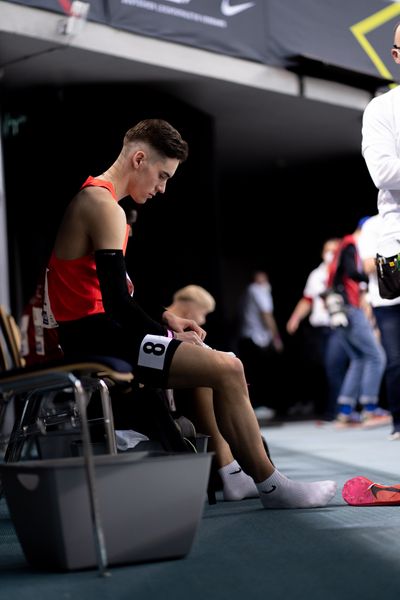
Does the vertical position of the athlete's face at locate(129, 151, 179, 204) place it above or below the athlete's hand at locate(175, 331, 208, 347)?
above

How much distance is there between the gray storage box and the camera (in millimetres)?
1780

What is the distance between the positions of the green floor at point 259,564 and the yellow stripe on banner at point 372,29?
5.36 meters

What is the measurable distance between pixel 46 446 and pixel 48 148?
3624mm

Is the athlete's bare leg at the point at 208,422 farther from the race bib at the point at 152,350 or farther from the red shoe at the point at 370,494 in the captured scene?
the race bib at the point at 152,350

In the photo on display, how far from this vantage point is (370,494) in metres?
2.66

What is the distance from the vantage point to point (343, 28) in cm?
712

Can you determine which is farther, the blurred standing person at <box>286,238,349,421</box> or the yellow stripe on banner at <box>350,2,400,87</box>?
the yellow stripe on banner at <box>350,2,400,87</box>

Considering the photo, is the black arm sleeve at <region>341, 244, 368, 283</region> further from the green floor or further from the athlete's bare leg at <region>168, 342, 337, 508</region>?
the athlete's bare leg at <region>168, 342, 337, 508</region>

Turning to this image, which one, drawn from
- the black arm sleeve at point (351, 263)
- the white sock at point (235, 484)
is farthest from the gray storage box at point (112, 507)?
the black arm sleeve at point (351, 263)

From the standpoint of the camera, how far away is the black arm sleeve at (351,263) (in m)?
6.22

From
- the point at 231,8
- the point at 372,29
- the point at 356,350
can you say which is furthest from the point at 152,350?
the point at 372,29

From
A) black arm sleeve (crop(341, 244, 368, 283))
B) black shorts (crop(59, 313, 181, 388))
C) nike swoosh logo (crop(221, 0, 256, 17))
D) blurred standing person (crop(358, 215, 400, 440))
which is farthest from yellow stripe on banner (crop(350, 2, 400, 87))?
black shorts (crop(59, 313, 181, 388))

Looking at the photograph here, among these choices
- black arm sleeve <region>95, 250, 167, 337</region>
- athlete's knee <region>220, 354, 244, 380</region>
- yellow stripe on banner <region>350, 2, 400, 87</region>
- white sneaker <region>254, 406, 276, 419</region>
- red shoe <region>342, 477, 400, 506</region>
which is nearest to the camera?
black arm sleeve <region>95, 250, 167, 337</region>

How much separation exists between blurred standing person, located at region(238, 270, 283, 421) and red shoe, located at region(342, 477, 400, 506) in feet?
21.9
